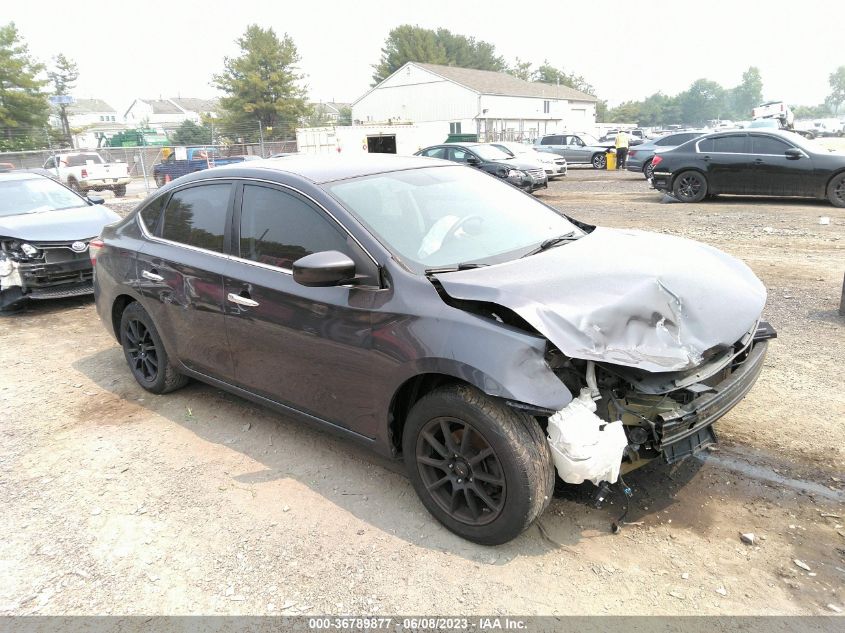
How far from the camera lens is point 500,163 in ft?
55.5

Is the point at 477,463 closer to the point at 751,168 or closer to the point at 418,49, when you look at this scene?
the point at 751,168

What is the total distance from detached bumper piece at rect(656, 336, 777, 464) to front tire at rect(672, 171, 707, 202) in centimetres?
1149

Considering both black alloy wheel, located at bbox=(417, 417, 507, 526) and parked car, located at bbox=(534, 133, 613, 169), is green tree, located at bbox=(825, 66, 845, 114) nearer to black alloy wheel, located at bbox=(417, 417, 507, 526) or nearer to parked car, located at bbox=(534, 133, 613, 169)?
parked car, located at bbox=(534, 133, 613, 169)

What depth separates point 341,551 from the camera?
3.01m

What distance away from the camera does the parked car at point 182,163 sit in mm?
25231

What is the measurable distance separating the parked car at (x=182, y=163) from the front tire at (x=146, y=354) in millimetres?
20941

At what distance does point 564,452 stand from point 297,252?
1.83 m

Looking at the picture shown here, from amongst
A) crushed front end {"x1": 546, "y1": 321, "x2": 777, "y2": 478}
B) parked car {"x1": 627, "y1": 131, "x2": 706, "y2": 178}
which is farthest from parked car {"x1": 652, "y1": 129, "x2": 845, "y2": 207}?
crushed front end {"x1": 546, "y1": 321, "x2": 777, "y2": 478}

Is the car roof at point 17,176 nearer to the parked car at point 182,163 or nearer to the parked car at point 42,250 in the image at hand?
the parked car at point 42,250

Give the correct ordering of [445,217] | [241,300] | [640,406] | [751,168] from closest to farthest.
A: [640,406] → [445,217] → [241,300] → [751,168]

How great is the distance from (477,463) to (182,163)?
85.1 feet

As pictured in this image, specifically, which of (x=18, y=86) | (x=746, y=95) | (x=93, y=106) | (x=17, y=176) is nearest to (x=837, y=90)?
(x=746, y=95)

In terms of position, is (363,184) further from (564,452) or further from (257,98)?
(257,98)

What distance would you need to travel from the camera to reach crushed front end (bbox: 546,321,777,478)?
270 centimetres
